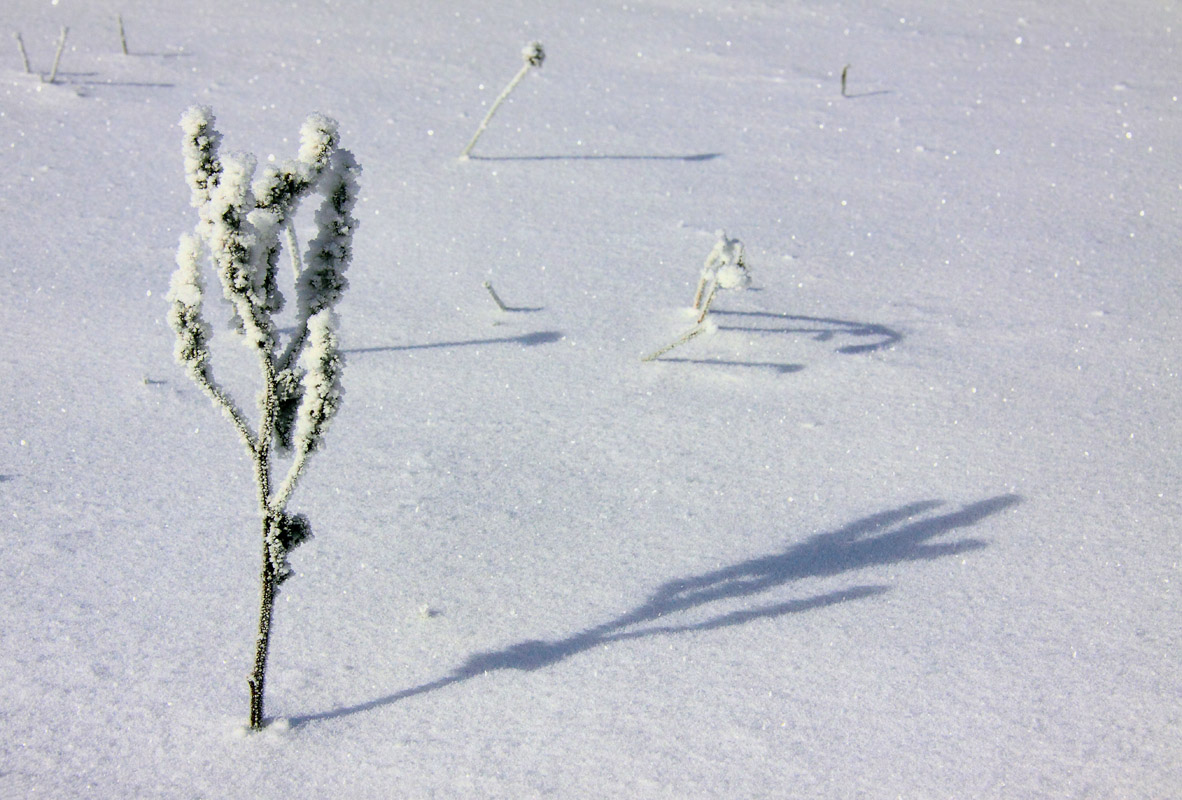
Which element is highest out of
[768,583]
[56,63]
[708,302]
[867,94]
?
[867,94]

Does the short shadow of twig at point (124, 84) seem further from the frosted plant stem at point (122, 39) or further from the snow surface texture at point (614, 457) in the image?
the frosted plant stem at point (122, 39)

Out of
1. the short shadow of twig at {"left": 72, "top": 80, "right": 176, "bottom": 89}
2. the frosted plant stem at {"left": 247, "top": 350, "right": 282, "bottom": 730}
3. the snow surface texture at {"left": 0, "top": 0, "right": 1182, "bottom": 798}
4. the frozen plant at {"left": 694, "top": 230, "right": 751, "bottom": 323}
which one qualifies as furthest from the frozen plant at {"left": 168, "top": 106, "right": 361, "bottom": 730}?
the short shadow of twig at {"left": 72, "top": 80, "right": 176, "bottom": 89}

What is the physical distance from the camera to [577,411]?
115 inches

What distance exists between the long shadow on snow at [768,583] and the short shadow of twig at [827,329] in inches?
31.4

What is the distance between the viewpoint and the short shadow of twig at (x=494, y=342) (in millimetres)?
3131

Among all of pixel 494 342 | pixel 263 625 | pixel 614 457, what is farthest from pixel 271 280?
pixel 494 342

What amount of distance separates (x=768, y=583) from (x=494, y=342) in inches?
50.8

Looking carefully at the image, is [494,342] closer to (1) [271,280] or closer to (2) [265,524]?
(2) [265,524]

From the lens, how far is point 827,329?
3.38 meters

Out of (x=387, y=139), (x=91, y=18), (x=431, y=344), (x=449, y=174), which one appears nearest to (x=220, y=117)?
(x=387, y=139)

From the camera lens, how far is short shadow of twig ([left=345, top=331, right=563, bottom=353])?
3.13 metres

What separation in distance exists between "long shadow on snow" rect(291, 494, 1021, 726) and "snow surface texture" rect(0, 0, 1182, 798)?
0.01 metres

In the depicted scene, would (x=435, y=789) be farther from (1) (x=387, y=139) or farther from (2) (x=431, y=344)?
(1) (x=387, y=139)

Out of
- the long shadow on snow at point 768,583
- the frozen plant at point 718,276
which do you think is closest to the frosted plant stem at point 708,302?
the frozen plant at point 718,276
